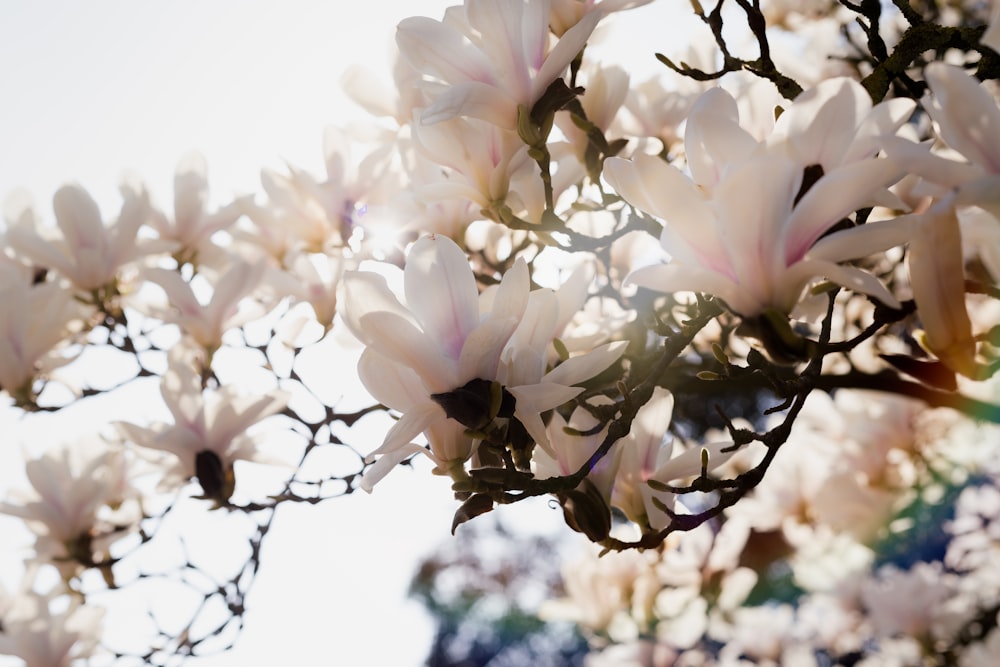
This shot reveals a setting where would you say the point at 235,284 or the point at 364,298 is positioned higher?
the point at 235,284

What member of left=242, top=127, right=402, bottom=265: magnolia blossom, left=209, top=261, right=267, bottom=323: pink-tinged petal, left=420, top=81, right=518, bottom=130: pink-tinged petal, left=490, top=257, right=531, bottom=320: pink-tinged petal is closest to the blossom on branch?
left=490, top=257, right=531, bottom=320: pink-tinged petal

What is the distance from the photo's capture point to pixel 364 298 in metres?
0.80

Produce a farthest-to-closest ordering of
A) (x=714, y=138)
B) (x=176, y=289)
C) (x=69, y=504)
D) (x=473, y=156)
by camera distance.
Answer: (x=69, y=504) < (x=176, y=289) < (x=473, y=156) < (x=714, y=138)

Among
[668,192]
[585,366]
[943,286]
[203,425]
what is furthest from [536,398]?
[203,425]

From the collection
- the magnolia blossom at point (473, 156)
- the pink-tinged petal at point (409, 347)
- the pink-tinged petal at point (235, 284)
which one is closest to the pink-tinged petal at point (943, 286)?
the pink-tinged petal at point (409, 347)

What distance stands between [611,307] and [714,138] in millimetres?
1247

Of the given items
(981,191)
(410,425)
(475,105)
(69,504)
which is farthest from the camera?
(69,504)

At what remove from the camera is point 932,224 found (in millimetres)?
571

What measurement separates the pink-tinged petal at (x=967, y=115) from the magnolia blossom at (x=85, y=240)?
5.55 ft

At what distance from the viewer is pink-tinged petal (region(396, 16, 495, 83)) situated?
925 mm

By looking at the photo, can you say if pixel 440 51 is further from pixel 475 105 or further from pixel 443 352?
pixel 443 352

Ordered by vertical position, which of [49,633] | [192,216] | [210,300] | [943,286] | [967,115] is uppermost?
[192,216]

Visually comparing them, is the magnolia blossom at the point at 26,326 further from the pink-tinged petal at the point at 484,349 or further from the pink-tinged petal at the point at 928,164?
the pink-tinged petal at the point at 928,164

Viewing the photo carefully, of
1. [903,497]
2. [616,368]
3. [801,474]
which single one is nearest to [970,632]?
[903,497]
